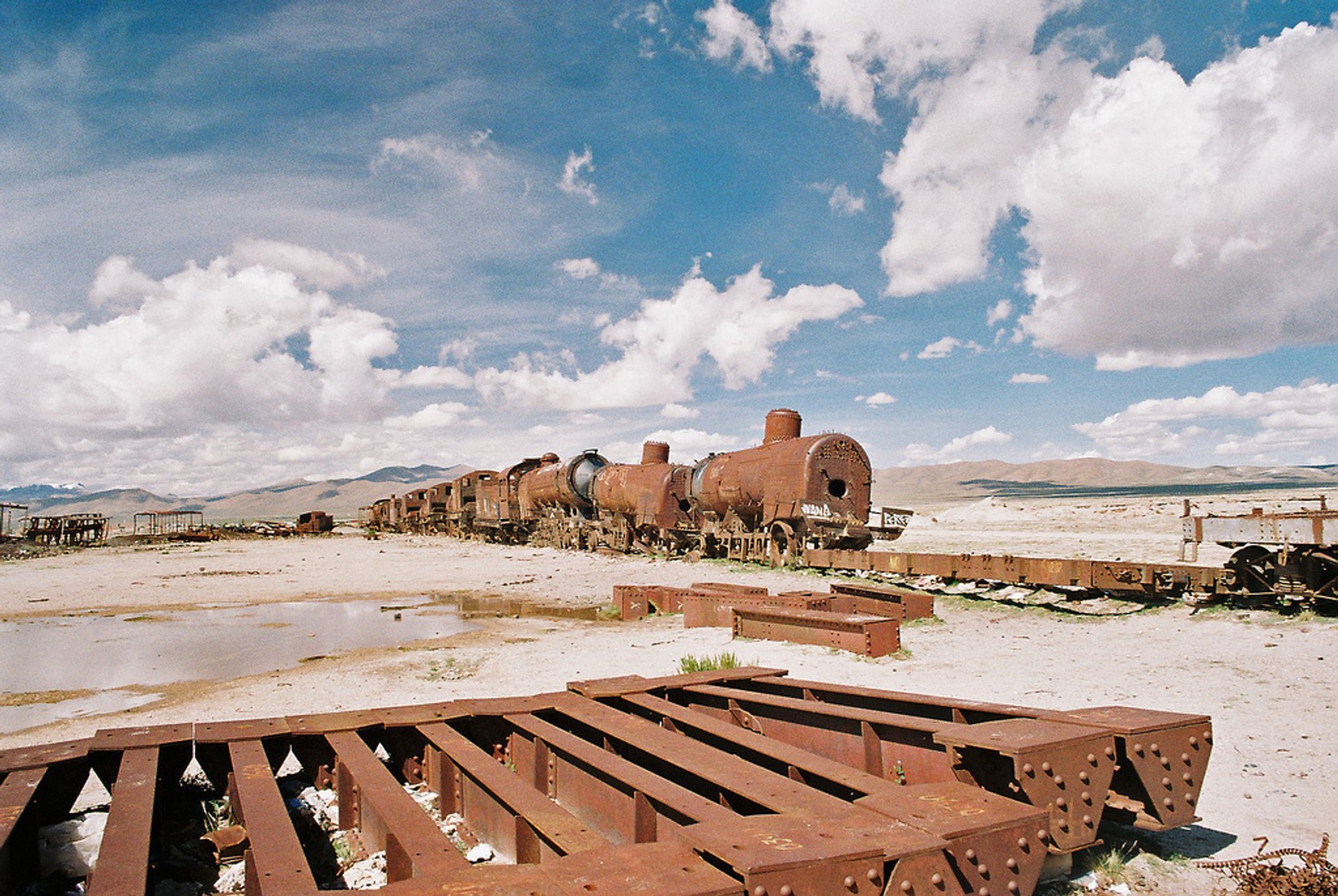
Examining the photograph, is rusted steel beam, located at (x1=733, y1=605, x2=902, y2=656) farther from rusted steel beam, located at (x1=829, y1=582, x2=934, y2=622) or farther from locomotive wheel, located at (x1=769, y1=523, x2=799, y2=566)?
locomotive wheel, located at (x1=769, y1=523, x2=799, y2=566)

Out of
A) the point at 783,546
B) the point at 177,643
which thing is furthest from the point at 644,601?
the point at 177,643

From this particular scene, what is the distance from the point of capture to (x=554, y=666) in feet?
28.0

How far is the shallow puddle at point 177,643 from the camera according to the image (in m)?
8.63

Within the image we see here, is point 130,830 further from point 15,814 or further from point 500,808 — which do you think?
point 500,808

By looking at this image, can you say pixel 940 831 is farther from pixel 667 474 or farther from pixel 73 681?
pixel 667 474

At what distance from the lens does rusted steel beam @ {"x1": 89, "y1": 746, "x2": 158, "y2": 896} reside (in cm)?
251

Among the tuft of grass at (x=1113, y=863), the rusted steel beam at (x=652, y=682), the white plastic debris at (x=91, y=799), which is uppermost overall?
the rusted steel beam at (x=652, y=682)

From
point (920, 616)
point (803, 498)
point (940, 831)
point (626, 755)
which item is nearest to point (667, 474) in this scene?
point (803, 498)

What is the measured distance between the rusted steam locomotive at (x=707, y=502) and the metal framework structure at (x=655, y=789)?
41.0 feet

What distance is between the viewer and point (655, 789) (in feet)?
10.5

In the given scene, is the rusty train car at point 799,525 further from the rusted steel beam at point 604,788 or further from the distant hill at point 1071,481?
the distant hill at point 1071,481

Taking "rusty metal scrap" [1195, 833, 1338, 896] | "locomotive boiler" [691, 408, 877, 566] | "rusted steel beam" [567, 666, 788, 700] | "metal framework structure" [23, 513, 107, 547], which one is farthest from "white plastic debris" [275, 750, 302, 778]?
"metal framework structure" [23, 513, 107, 547]

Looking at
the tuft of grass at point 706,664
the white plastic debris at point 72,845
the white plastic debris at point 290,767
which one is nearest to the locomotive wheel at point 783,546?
the tuft of grass at point 706,664

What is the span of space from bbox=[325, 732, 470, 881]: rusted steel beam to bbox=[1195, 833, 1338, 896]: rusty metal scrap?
3.00 m
